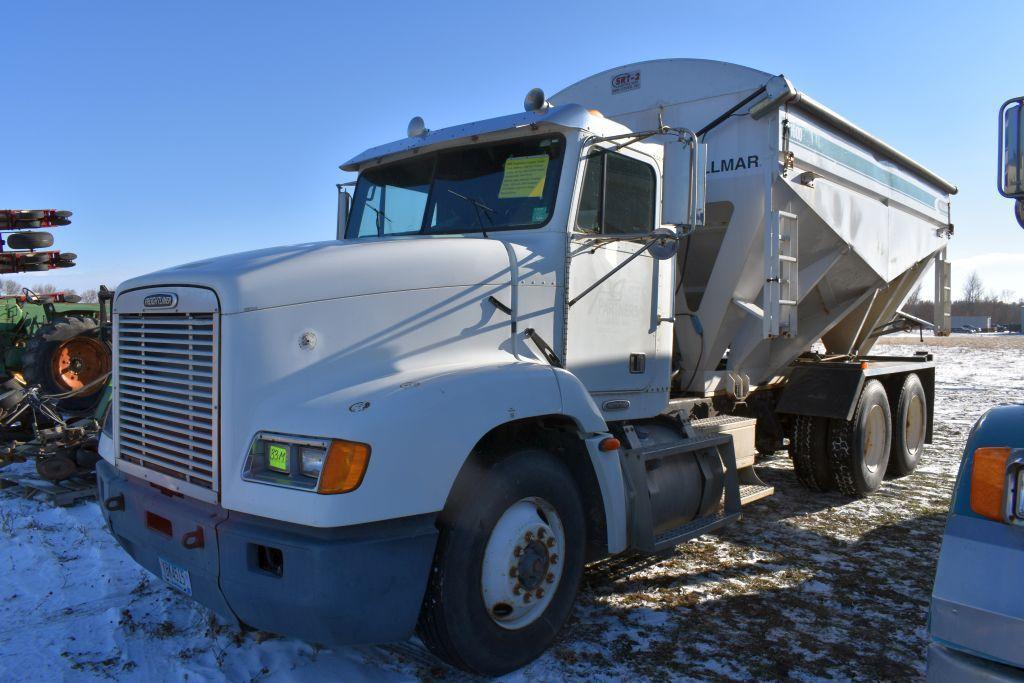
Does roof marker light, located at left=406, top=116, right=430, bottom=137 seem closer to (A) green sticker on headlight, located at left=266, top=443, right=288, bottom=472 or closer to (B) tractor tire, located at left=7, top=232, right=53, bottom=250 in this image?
(A) green sticker on headlight, located at left=266, top=443, right=288, bottom=472

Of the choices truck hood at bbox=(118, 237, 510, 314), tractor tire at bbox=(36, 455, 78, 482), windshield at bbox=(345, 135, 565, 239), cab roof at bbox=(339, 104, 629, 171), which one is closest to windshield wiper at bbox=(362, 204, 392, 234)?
windshield at bbox=(345, 135, 565, 239)

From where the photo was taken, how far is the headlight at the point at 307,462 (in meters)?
2.84

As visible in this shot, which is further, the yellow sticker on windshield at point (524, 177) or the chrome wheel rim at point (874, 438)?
the chrome wheel rim at point (874, 438)

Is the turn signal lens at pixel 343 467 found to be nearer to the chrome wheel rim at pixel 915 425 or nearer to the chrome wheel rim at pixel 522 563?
the chrome wheel rim at pixel 522 563

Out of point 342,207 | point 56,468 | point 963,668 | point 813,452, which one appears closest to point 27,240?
point 56,468

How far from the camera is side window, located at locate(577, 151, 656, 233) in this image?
14.4 ft

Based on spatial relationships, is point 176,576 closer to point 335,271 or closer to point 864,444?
point 335,271

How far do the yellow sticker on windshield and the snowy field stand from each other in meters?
2.50

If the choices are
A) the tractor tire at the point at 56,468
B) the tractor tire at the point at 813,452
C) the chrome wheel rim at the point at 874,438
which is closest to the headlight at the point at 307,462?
the tractor tire at the point at 56,468

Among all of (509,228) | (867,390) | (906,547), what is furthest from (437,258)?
(867,390)

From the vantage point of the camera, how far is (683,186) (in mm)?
4035

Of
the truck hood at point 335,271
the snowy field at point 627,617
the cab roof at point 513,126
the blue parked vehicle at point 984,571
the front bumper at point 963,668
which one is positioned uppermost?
the cab roof at point 513,126

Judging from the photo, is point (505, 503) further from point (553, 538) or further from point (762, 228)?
point (762, 228)

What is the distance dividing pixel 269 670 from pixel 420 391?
1606 mm
